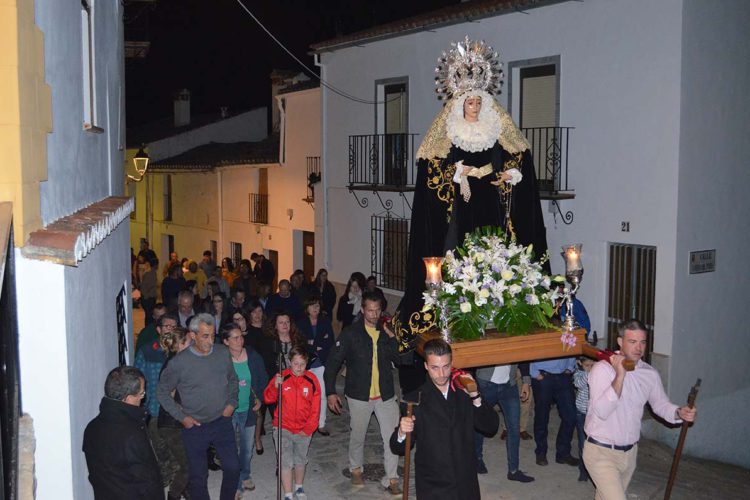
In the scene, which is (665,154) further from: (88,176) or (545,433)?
(88,176)

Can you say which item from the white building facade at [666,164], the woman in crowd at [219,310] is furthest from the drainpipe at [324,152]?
the woman in crowd at [219,310]

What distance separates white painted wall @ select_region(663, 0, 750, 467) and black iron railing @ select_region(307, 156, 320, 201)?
1042 cm

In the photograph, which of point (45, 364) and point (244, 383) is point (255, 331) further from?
point (45, 364)

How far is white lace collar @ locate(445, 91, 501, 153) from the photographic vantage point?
25.0ft

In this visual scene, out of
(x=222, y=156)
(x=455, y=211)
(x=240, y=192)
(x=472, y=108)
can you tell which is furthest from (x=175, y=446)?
(x=222, y=156)

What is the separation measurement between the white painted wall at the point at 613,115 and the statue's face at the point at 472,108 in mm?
4697

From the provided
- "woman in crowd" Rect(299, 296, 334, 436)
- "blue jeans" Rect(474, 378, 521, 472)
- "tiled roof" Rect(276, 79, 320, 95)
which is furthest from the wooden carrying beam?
"tiled roof" Rect(276, 79, 320, 95)

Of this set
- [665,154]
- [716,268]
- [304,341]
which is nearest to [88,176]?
[304,341]

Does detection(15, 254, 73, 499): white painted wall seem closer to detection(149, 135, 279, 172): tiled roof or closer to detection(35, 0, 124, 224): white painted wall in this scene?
detection(35, 0, 124, 224): white painted wall

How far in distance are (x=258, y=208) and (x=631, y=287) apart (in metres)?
14.6

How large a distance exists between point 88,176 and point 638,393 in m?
4.69

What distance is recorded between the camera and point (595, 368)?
259 inches

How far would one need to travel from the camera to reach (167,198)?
1267 inches

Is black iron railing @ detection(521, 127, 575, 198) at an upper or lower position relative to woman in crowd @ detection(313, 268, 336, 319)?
upper
